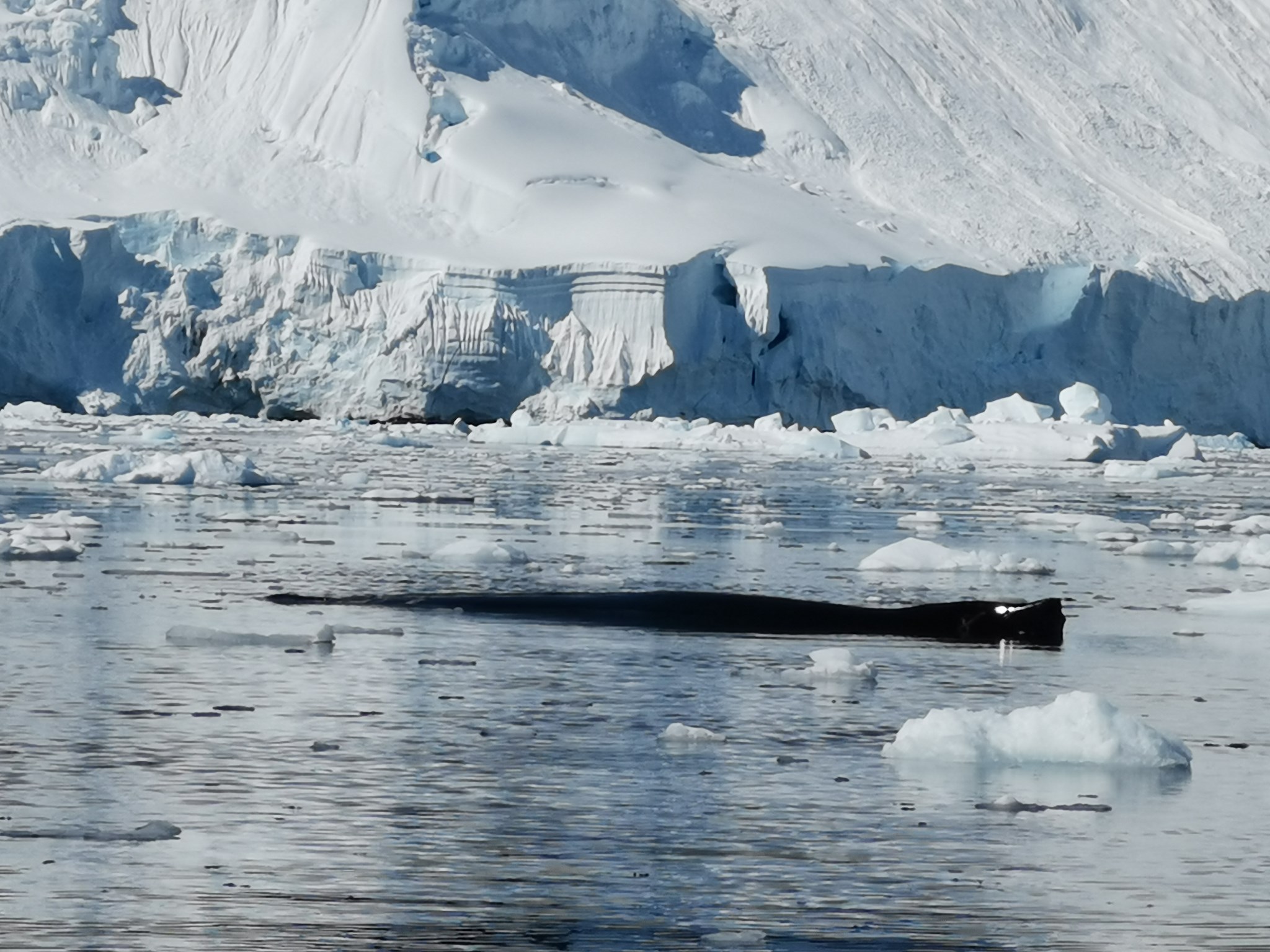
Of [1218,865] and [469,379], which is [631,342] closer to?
[469,379]

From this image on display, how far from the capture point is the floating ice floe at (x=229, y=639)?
6.40m

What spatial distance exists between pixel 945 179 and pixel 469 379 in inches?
448

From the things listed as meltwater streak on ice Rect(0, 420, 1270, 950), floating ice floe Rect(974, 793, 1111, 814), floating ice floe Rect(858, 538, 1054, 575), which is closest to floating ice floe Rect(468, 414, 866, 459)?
floating ice floe Rect(858, 538, 1054, 575)

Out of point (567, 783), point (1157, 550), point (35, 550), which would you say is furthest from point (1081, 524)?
point (567, 783)

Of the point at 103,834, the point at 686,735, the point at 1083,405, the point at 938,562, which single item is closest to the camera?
the point at 103,834

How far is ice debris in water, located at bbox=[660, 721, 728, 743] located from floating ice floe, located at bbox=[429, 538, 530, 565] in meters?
4.74

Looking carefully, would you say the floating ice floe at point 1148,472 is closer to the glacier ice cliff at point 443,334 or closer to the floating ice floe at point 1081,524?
the glacier ice cliff at point 443,334

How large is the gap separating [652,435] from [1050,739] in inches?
931

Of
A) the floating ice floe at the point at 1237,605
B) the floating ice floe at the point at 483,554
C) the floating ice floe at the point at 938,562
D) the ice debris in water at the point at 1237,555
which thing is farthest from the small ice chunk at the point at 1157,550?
the floating ice floe at the point at 483,554

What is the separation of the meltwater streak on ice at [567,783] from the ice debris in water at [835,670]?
0.09 metres

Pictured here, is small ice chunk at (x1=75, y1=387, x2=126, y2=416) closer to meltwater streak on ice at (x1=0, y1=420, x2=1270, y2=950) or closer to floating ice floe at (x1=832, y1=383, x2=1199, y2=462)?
floating ice floe at (x1=832, y1=383, x2=1199, y2=462)

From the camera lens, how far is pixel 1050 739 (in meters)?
4.64

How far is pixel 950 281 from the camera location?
105 feet

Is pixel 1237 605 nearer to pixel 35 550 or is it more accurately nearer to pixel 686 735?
pixel 686 735
